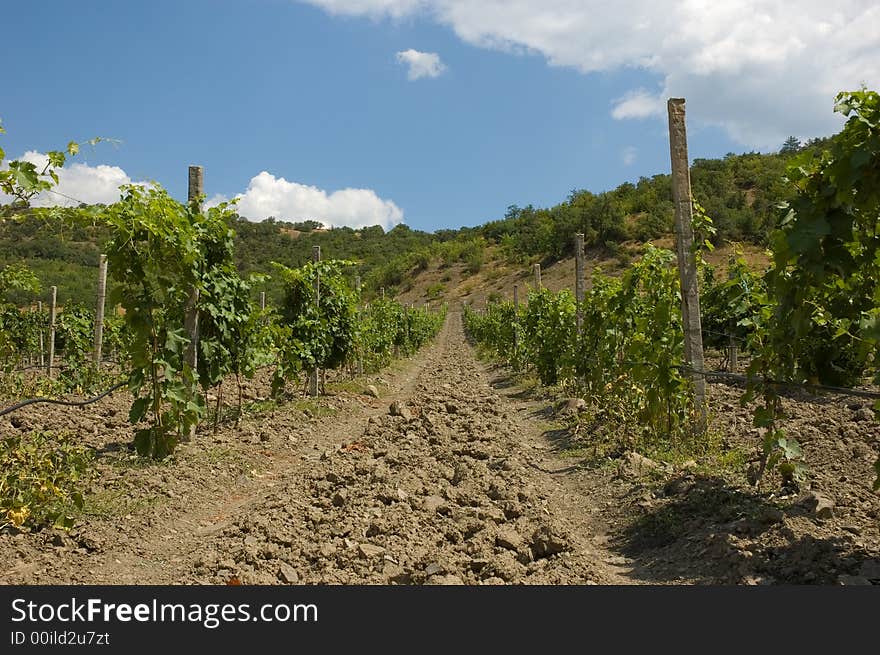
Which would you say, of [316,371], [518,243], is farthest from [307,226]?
[316,371]

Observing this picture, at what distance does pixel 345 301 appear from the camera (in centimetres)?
1288

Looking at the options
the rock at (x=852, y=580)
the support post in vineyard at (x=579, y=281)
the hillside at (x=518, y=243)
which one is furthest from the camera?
the hillside at (x=518, y=243)

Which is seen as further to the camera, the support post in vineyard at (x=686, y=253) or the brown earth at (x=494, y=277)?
the brown earth at (x=494, y=277)

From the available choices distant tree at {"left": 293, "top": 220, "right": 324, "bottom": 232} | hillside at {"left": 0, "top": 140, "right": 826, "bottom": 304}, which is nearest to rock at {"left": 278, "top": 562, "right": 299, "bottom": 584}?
hillside at {"left": 0, "top": 140, "right": 826, "bottom": 304}

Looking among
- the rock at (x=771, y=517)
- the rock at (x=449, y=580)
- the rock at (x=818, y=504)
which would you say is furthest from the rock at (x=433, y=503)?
the rock at (x=818, y=504)

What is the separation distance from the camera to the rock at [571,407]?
30.7 ft

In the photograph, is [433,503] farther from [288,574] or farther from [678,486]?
[678,486]

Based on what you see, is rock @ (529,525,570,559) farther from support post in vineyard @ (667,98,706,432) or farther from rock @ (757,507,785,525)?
support post in vineyard @ (667,98,706,432)

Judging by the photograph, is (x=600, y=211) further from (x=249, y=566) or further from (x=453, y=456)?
(x=249, y=566)

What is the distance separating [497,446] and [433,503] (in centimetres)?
253

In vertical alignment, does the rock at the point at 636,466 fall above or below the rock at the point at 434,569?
above

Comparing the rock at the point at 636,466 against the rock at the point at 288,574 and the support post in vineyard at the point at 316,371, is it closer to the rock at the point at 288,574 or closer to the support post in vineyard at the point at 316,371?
the rock at the point at 288,574

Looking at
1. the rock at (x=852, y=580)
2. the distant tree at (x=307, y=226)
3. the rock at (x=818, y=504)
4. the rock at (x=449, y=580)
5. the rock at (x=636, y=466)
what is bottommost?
the rock at (x=449, y=580)

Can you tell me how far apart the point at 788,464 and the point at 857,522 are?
2.26 feet
